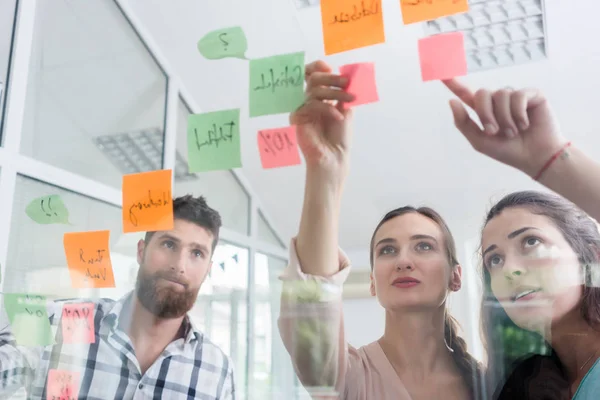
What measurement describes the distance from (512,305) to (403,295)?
0.15m

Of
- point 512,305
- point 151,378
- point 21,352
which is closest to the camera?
point 512,305

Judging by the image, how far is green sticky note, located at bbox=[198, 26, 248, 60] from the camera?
0.95 m

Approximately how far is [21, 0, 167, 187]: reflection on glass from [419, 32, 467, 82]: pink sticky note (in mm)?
617

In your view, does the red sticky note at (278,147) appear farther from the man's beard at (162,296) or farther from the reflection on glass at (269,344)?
the man's beard at (162,296)

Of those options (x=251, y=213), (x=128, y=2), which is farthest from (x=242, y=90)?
(x=128, y=2)

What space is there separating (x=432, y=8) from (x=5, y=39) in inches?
40.2

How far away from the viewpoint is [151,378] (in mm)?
928

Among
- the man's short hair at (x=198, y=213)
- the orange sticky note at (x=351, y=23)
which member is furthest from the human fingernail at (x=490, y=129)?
the man's short hair at (x=198, y=213)

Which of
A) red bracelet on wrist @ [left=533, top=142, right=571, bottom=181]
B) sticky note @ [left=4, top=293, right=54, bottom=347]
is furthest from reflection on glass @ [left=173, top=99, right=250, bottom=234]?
red bracelet on wrist @ [left=533, top=142, right=571, bottom=181]

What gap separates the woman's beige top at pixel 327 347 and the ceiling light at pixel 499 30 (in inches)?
15.2

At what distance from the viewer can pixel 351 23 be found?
2.65 feet

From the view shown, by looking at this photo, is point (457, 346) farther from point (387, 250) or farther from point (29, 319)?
point (29, 319)

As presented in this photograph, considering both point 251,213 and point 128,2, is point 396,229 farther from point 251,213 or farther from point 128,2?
point 128,2

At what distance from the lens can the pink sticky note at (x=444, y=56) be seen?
Answer: 761 millimetres
